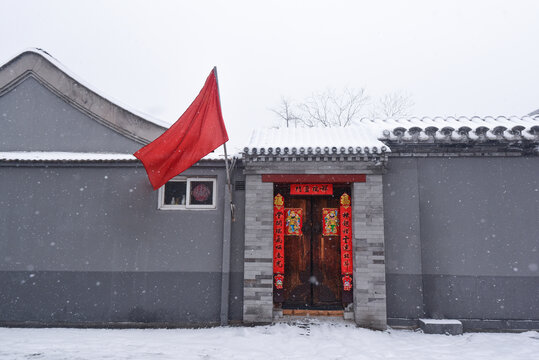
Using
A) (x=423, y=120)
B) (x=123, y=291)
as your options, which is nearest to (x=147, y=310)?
(x=123, y=291)

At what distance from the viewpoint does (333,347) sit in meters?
5.39

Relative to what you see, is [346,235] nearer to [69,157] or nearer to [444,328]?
[444,328]

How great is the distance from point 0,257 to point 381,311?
7.56m

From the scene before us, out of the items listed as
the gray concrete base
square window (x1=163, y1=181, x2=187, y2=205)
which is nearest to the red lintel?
square window (x1=163, y1=181, x2=187, y2=205)

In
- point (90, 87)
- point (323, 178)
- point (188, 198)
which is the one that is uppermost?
point (90, 87)

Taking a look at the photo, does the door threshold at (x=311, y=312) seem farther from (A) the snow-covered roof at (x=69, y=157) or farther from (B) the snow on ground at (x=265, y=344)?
(A) the snow-covered roof at (x=69, y=157)

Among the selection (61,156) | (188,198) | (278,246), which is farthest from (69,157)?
(278,246)

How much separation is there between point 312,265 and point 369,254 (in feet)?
4.28

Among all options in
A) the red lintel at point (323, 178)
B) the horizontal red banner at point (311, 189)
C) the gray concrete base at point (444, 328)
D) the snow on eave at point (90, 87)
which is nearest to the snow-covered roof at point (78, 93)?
the snow on eave at point (90, 87)

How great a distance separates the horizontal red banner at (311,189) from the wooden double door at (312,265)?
0.55 metres

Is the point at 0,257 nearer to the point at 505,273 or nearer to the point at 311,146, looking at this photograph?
the point at 311,146

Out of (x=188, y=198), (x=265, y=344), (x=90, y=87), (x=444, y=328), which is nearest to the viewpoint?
(x=265, y=344)

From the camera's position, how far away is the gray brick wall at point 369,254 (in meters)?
A: 6.28

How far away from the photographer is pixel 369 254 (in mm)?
6422
